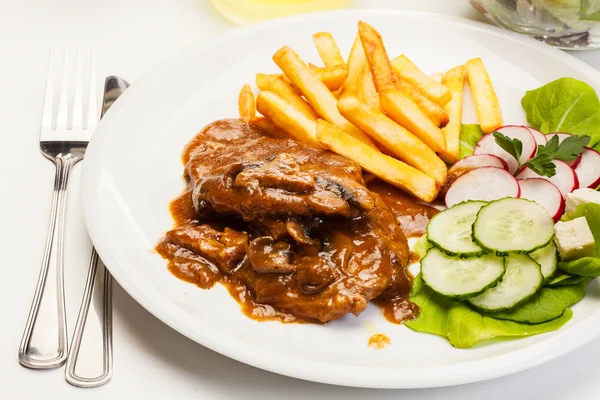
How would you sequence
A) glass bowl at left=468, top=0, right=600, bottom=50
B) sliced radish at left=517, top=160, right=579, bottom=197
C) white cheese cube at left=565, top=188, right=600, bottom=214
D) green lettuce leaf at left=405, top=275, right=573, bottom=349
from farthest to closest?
glass bowl at left=468, top=0, right=600, bottom=50
sliced radish at left=517, top=160, right=579, bottom=197
white cheese cube at left=565, top=188, right=600, bottom=214
green lettuce leaf at left=405, top=275, right=573, bottom=349

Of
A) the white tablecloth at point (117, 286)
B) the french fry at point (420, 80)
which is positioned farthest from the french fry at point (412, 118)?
the white tablecloth at point (117, 286)

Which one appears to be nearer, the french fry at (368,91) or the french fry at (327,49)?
the french fry at (368,91)

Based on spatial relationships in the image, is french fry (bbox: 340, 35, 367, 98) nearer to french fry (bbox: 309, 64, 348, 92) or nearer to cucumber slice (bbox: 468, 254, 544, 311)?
french fry (bbox: 309, 64, 348, 92)

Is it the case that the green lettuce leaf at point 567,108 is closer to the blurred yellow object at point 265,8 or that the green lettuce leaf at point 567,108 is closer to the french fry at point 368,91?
the french fry at point 368,91

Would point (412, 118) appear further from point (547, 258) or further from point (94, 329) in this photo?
point (94, 329)

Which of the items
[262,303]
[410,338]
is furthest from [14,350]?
[410,338]

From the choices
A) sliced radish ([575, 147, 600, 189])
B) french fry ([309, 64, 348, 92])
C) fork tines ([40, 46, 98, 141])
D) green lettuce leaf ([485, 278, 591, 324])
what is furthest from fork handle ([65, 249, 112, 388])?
sliced radish ([575, 147, 600, 189])

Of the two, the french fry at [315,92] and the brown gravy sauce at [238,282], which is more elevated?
the french fry at [315,92]
